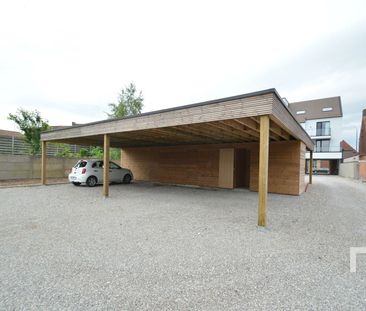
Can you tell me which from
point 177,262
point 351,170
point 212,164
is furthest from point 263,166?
point 351,170

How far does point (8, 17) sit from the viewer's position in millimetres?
6020

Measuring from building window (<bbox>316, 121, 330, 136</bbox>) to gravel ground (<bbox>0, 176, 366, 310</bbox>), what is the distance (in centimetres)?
2876

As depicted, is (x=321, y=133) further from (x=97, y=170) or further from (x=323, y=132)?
(x=97, y=170)

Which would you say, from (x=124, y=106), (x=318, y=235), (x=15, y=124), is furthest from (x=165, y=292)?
(x=124, y=106)

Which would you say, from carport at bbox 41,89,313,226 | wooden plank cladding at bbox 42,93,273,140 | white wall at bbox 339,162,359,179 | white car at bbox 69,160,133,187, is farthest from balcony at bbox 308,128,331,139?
wooden plank cladding at bbox 42,93,273,140

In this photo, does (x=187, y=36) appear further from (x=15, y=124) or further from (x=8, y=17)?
(x=15, y=124)

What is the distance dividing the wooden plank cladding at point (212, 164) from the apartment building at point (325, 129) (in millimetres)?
21509

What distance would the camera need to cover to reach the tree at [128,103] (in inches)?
921

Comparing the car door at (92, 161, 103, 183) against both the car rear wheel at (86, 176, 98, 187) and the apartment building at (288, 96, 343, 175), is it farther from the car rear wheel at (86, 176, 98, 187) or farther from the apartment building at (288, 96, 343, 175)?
the apartment building at (288, 96, 343, 175)

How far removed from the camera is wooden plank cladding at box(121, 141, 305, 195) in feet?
27.4

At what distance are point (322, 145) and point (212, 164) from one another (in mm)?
25846

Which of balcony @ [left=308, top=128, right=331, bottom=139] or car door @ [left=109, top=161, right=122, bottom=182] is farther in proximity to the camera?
balcony @ [left=308, top=128, right=331, bottom=139]

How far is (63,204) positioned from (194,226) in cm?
438

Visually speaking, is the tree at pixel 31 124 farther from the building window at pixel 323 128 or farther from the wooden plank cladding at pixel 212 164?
the building window at pixel 323 128
